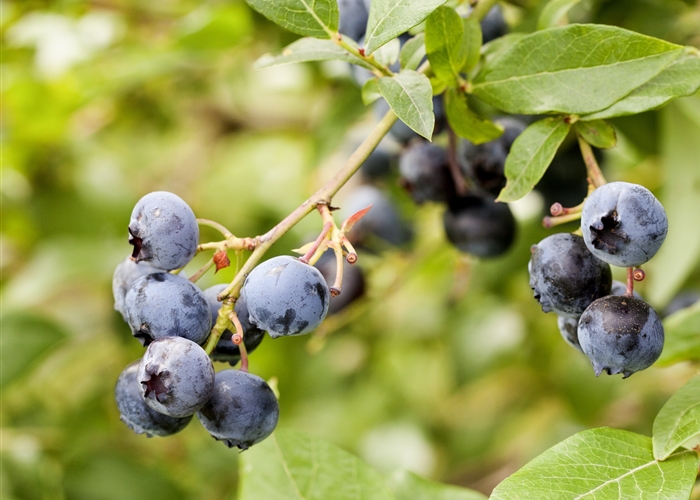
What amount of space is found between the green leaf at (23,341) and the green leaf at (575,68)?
3.95 ft

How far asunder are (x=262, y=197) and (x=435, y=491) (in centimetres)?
165

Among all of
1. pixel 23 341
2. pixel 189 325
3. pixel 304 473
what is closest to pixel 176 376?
pixel 189 325

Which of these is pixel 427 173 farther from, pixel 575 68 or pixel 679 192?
pixel 679 192

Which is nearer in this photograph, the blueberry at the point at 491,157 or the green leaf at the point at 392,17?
the green leaf at the point at 392,17

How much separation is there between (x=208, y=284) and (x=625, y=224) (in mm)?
1304

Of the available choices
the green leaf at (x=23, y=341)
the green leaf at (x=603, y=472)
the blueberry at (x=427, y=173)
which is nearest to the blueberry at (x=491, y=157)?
the blueberry at (x=427, y=173)

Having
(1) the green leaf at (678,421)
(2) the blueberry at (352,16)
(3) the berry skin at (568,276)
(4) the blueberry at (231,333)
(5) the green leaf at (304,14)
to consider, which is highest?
(5) the green leaf at (304,14)

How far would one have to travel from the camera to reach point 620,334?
683 mm

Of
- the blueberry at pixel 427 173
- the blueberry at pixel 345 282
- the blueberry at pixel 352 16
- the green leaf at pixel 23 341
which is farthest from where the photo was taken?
the green leaf at pixel 23 341

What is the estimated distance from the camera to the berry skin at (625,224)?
2.17 ft

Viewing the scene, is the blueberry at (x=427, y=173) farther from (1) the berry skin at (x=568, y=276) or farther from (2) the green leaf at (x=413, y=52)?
(1) the berry skin at (x=568, y=276)

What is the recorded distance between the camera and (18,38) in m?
2.21

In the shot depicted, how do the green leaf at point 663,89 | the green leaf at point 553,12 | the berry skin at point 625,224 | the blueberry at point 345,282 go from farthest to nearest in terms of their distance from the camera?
1. the blueberry at point 345,282
2. the green leaf at point 553,12
3. the green leaf at point 663,89
4. the berry skin at point 625,224

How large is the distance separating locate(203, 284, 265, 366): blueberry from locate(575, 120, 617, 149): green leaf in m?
0.45
